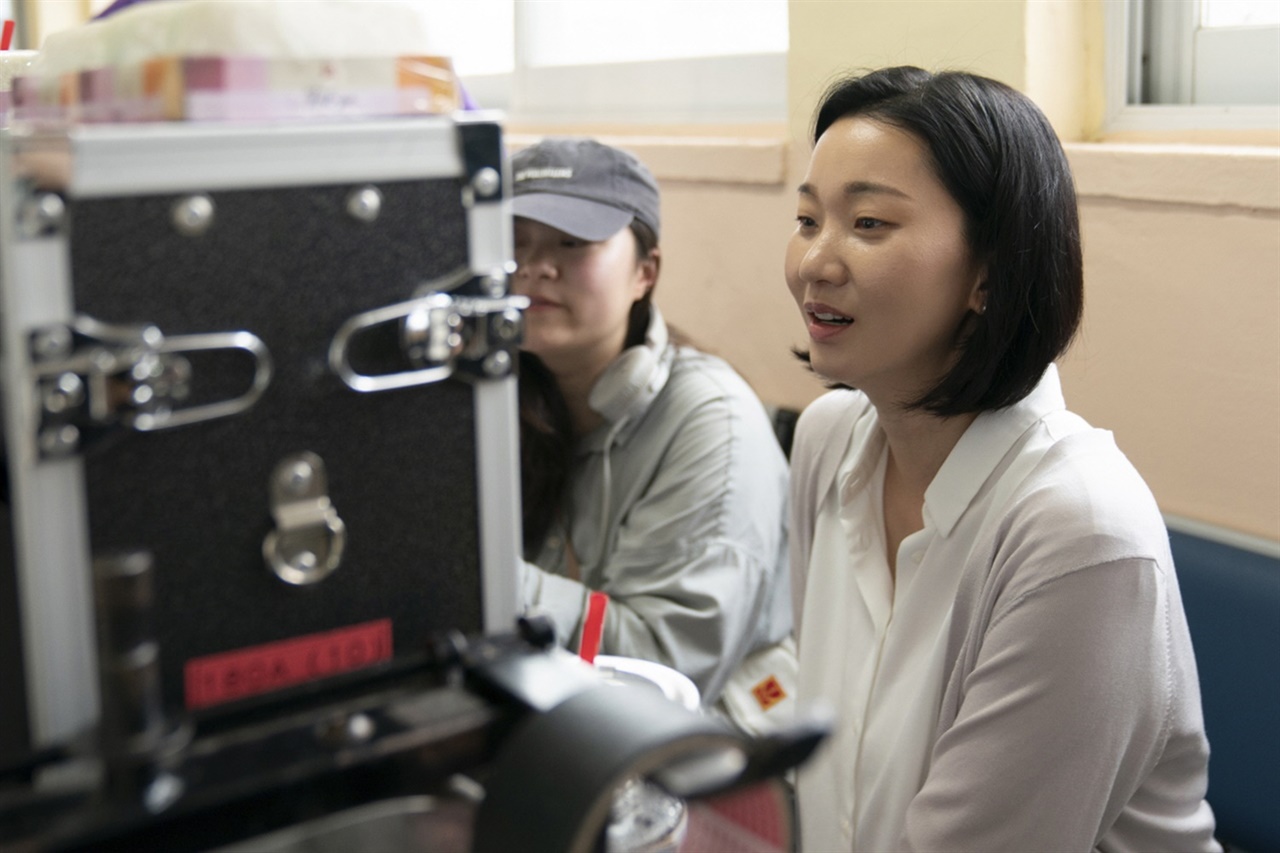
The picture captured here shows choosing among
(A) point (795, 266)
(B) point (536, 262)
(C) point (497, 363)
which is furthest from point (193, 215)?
(B) point (536, 262)

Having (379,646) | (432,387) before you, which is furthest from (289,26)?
(379,646)

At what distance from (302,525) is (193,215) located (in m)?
0.14

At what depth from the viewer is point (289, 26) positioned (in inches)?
24.4

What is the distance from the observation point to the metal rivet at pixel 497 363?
0.65 m

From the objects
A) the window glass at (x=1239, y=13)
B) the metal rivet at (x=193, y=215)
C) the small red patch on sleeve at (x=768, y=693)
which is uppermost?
the window glass at (x=1239, y=13)

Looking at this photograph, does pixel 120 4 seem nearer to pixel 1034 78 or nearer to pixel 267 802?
pixel 267 802

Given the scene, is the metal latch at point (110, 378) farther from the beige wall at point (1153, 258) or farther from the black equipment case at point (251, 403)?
the beige wall at point (1153, 258)

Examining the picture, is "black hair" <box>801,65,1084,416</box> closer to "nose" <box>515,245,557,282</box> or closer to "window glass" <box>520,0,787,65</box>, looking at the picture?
"nose" <box>515,245,557,282</box>

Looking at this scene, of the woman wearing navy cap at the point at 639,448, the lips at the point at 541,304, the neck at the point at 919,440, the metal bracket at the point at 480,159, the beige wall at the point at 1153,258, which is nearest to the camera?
the metal bracket at the point at 480,159

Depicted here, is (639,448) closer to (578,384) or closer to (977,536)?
(578,384)

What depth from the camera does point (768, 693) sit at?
1.69m

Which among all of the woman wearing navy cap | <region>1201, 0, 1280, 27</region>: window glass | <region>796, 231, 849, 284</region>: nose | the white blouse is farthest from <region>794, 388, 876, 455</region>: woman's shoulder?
<region>1201, 0, 1280, 27</region>: window glass

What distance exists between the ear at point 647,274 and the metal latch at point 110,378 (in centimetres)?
124

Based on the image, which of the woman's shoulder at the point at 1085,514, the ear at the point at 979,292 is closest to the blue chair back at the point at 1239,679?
the woman's shoulder at the point at 1085,514
